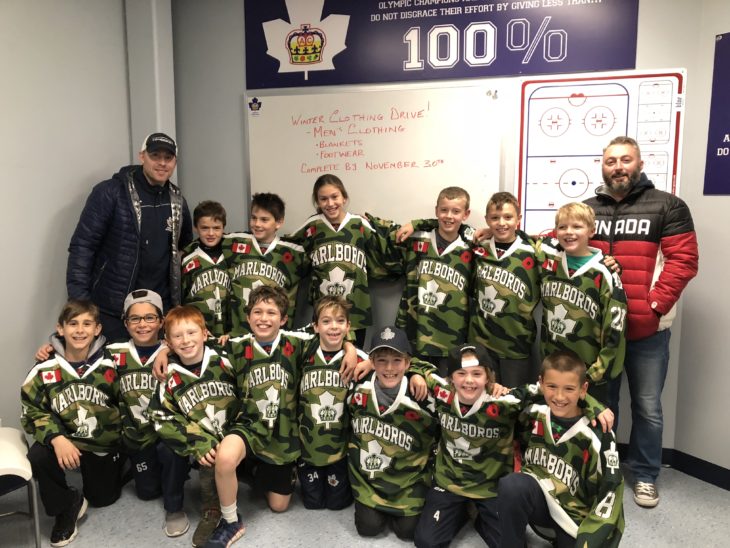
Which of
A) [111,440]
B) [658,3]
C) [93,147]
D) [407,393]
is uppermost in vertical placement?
[658,3]

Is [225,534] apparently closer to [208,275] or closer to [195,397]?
[195,397]

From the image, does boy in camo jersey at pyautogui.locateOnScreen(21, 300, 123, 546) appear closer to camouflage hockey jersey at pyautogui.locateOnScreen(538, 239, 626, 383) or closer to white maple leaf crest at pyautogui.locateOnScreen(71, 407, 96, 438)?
white maple leaf crest at pyautogui.locateOnScreen(71, 407, 96, 438)

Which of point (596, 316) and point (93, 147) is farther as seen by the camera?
point (93, 147)

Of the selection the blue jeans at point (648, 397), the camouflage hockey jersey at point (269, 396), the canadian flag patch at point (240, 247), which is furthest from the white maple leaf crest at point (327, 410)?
the blue jeans at point (648, 397)

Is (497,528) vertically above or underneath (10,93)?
underneath

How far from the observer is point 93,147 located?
2.81 meters

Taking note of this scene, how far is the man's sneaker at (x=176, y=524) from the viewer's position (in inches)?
85.8

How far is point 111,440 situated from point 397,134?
6.56 ft

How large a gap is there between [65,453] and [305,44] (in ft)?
7.41

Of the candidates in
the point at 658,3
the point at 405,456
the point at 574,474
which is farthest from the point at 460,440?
the point at 658,3

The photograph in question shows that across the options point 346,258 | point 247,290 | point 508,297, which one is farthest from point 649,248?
point 247,290

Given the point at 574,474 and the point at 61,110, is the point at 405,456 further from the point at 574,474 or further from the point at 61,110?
the point at 61,110

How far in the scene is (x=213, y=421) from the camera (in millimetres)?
2258

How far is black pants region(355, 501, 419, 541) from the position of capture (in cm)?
211
